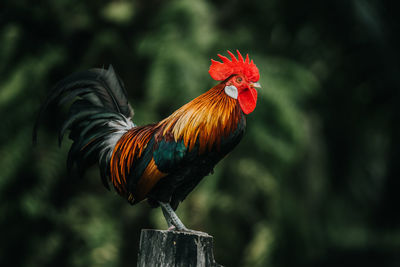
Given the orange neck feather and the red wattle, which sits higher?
the red wattle

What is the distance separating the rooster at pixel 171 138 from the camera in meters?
1.62

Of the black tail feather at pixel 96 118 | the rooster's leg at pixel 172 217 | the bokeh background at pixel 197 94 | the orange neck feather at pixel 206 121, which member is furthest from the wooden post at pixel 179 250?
the bokeh background at pixel 197 94

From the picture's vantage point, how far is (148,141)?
5.60ft

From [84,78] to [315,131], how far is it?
4.20m

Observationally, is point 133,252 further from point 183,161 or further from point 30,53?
point 183,161

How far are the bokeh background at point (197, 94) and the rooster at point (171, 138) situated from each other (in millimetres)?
1604

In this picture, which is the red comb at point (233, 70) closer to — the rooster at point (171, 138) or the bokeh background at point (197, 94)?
the rooster at point (171, 138)

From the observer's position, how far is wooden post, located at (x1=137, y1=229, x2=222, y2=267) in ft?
4.96

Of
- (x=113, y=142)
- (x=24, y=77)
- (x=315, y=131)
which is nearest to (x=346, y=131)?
(x=315, y=131)

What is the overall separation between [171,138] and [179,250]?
1.19ft

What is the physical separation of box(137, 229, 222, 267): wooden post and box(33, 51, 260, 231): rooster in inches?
4.5

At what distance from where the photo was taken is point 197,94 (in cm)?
358

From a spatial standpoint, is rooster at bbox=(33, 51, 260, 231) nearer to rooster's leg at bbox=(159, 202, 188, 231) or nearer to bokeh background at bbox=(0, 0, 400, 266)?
rooster's leg at bbox=(159, 202, 188, 231)

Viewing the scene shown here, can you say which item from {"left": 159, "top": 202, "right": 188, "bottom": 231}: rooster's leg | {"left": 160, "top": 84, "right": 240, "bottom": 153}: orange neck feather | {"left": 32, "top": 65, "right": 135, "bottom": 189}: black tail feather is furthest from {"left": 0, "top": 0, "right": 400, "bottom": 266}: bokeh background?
{"left": 160, "top": 84, "right": 240, "bottom": 153}: orange neck feather
